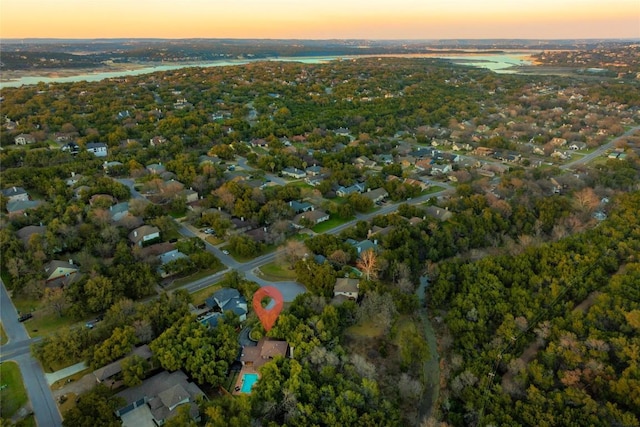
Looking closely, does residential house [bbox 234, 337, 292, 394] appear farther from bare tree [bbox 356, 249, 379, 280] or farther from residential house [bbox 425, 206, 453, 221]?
residential house [bbox 425, 206, 453, 221]

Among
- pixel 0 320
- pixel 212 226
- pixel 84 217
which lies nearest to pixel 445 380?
pixel 212 226

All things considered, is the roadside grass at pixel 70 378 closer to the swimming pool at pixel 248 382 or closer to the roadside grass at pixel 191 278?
the roadside grass at pixel 191 278

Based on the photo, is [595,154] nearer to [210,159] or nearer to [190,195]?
[210,159]

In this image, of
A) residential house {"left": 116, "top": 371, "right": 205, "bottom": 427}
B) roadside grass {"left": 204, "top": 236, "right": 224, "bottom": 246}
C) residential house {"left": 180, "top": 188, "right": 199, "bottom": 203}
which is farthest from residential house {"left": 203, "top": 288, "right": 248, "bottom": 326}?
residential house {"left": 180, "top": 188, "right": 199, "bottom": 203}

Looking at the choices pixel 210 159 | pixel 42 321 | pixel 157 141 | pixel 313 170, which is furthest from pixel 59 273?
pixel 157 141

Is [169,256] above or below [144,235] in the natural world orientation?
below

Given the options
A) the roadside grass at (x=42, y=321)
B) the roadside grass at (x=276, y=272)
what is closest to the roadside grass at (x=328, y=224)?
the roadside grass at (x=276, y=272)
